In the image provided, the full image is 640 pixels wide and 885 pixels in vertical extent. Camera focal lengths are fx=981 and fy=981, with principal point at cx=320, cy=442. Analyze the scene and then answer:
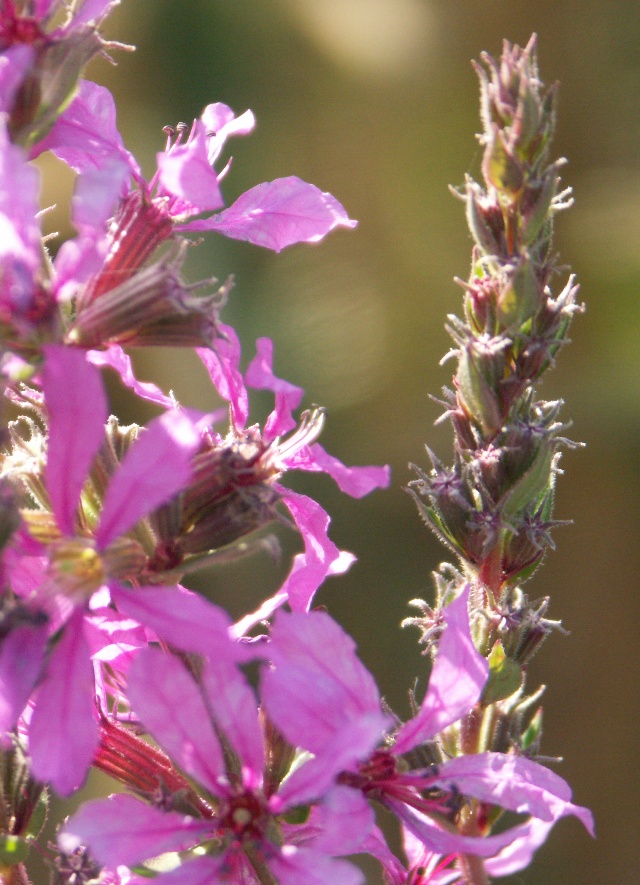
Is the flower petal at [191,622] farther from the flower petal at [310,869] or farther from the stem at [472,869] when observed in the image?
the stem at [472,869]

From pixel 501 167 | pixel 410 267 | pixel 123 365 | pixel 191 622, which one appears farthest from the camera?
pixel 410 267

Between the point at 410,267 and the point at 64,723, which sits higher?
the point at 64,723

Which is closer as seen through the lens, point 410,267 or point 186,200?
point 186,200

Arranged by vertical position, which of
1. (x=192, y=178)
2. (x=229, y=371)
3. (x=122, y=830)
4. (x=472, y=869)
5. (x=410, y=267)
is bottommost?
(x=410, y=267)

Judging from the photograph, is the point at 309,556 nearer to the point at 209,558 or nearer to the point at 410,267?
the point at 209,558

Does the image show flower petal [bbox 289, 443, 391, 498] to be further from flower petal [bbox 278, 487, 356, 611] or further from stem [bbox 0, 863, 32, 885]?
stem [bbox 0, 863, 32, 885]

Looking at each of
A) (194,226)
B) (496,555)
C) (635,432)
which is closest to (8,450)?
(194,226)

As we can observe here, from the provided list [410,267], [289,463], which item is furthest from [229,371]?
[410,267]

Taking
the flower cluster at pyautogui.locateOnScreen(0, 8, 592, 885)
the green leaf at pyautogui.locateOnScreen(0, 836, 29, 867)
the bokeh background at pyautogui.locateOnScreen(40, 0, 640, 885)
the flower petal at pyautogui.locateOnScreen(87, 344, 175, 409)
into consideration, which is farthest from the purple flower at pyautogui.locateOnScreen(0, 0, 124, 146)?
the bokeh background at pyautogui.locateOnScreen(40, 0, 640, 885)
